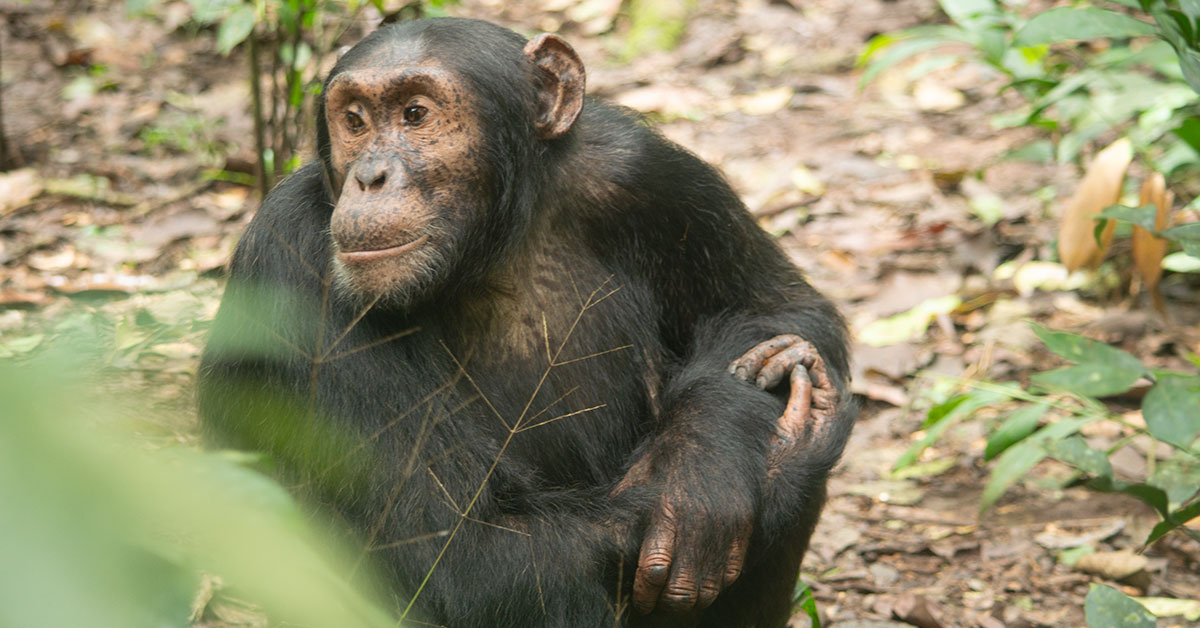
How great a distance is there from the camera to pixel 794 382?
4.16 meters

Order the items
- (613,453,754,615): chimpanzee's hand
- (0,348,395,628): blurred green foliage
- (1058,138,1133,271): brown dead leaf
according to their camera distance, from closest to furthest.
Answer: (0,348,395,628): blurred green foliage < (613,453,754,615): chimpanzee's hand < (1058,138,1133,271): brown dead leaf

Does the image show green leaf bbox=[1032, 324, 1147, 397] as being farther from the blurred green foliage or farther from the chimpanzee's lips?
the blurred green foliage

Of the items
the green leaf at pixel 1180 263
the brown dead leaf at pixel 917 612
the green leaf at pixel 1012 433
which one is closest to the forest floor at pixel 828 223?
the brown dead leaf at pixel 917 612

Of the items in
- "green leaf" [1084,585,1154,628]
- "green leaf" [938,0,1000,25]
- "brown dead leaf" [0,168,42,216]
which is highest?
"green leaf" [938,0,1000,25]

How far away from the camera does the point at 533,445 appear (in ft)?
13.3

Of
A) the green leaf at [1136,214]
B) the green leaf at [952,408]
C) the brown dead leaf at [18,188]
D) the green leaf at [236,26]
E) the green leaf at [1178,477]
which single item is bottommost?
the green leaf at [1178,477]

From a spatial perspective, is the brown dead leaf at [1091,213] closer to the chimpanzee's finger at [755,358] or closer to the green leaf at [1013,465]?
the green leaf at [1013,465]

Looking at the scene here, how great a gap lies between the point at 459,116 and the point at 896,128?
6.24 metres

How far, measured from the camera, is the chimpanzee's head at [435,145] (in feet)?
11.6

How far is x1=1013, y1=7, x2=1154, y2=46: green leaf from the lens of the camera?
4430mm

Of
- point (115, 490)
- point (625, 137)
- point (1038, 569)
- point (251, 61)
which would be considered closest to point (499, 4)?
point (251, 61)

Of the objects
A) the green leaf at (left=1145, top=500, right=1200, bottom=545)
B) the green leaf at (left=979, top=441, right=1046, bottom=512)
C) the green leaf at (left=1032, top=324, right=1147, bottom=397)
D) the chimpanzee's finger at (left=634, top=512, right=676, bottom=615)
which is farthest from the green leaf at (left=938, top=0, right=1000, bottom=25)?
the chimpanzee's finger at (left=634, top=512, right=676, bottom=615)

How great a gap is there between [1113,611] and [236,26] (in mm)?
4931

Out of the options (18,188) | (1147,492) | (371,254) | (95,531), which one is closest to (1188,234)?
(1147,492)
